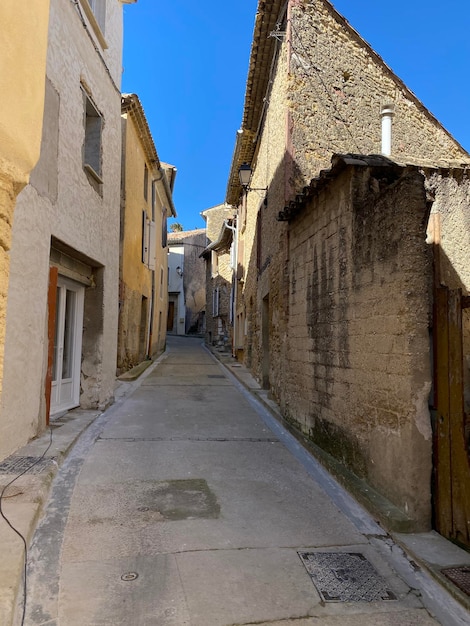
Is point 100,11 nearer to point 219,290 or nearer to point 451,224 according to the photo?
point 451,224

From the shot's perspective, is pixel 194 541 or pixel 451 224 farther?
pixel 451 224

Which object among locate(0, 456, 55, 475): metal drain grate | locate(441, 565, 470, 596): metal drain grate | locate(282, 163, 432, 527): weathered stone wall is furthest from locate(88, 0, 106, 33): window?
locate(441, 565, 470, 596): metal drain grate

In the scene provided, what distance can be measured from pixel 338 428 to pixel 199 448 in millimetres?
1679

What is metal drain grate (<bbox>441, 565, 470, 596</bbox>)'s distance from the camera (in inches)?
97.5

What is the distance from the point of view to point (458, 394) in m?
3.06

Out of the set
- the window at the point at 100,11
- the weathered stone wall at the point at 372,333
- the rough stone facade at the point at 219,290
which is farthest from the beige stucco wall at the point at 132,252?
the weathered stone wall at the point at 372,333

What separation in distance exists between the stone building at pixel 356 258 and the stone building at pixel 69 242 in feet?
9.56

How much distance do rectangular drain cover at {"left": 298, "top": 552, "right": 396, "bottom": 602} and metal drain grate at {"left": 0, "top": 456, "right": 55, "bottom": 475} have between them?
2.48 metres

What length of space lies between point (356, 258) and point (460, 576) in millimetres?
2640

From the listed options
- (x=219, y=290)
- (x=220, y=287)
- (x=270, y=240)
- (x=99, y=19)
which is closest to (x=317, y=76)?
(x=270, y=240)

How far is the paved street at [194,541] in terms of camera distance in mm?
2352

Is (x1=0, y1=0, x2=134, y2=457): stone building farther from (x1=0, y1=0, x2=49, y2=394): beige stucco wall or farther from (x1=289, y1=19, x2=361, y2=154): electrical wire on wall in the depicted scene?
(x1=289, y1=19, x2=361, y2=154): electrical wire on wall

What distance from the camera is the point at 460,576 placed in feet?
8.47

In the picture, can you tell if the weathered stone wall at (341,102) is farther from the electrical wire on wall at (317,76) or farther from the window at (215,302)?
the window at (215,302)
